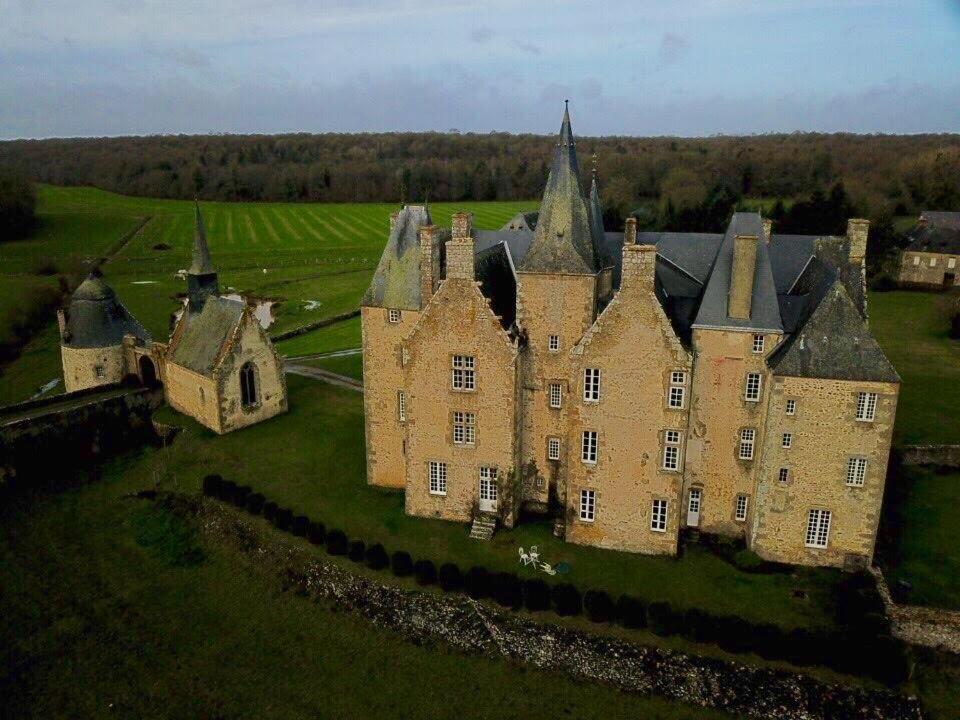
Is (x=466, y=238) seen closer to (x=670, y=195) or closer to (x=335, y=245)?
(x=670, y=195)

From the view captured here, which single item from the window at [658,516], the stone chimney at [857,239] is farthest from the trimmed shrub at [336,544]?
the stone chimney at [857,239]

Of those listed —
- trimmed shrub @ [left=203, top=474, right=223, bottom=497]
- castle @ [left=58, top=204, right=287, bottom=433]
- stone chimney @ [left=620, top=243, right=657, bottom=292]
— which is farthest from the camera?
castle @ [left=58, top=204, right=287, bottom=433]

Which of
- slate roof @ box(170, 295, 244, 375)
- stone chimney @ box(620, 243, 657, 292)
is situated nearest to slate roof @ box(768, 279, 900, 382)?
stone chimney @ box(620, 243, 657, 292)

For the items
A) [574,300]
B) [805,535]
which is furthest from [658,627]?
[574,300]

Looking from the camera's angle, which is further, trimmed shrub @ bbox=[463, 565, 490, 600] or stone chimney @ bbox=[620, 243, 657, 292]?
trimmed shrub @ bbox=[463, 565, 490, 600]

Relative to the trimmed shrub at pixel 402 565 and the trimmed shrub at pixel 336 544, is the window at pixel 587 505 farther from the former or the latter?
the trimmed shrub at pixel 336 544

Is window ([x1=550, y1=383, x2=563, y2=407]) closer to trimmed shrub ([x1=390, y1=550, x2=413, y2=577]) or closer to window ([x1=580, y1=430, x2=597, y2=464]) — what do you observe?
window ([x1=580, y1=430, x2=597, y2=464])
